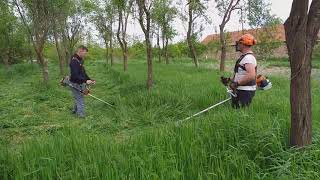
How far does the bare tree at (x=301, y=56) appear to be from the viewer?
3.89 metres

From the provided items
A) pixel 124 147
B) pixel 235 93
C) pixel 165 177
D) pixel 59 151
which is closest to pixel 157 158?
pixel 165 177

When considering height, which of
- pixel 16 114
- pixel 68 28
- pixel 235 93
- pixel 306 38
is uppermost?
pixel 68 28

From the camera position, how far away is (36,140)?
185 inches

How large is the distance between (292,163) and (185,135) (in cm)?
137

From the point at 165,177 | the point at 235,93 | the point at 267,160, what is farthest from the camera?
the point at 235,93

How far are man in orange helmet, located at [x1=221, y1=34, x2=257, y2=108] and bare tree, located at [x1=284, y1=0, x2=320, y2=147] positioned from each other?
1851 millimetres

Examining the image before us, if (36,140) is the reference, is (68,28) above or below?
above

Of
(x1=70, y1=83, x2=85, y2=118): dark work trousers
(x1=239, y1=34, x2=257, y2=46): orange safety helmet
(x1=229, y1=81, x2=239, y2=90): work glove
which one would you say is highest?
(x1=239, y1=34, x2=257, y2=46): orange safety helmet

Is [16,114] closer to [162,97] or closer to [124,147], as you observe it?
[162,97]

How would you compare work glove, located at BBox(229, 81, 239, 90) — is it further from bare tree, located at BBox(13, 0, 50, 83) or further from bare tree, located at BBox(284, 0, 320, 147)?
bare tree, located at BBox(13, 0, 50, 83)

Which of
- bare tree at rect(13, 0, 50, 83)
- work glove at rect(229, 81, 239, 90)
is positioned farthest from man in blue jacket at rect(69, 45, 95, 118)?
bare tree at rect(13, 0, 50, 83)

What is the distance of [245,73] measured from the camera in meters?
6.02

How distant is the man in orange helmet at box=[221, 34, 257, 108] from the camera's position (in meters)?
5.92

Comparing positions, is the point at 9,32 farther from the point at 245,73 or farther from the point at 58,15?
the point at 245,73
